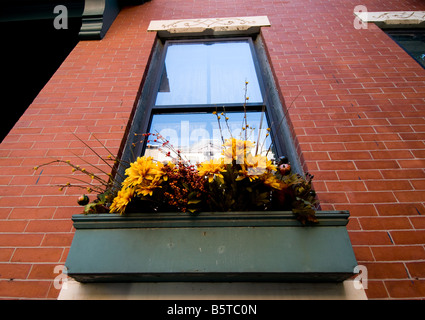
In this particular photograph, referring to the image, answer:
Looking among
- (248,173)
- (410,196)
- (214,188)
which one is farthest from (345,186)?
(214,188)

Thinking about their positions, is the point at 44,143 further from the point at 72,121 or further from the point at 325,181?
the point at 325,181

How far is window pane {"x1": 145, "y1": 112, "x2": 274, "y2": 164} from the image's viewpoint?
2.38 meters

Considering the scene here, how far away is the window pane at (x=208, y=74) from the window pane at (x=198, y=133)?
268mm

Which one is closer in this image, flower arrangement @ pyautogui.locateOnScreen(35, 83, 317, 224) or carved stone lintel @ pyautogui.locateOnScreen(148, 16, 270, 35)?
flower arrangement @ pyautogui.locateOnScreen(35, 83, 317, 224)

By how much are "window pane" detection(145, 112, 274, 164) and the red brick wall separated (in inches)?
13.6

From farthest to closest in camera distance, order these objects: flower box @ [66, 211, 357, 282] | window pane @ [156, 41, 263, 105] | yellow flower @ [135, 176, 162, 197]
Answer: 1. window pane @ [156, 41, 263, 105]
2. yellow flower @ [135, 176, 162, 197]
3. flower box @ [66, 211, 357, 282]

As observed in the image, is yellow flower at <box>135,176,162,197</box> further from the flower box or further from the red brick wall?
the red brick wall

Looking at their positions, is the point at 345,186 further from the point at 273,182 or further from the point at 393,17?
the point at 393,17

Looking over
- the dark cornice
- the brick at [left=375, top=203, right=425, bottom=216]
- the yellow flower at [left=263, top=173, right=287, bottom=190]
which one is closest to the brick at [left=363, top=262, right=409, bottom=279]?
the brick at [left=375, top=203, right=425, bottom=216]

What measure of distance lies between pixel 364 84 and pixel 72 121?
3147 mm

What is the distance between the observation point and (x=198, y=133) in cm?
262

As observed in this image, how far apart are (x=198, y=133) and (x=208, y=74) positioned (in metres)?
1.17

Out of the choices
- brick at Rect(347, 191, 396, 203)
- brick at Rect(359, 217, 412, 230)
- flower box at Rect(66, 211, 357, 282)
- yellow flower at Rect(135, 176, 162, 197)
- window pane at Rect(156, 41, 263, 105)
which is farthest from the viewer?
window pane at Rect(156, 41, 263, 105)
